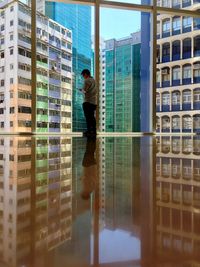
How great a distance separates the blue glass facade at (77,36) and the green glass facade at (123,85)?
53 cm

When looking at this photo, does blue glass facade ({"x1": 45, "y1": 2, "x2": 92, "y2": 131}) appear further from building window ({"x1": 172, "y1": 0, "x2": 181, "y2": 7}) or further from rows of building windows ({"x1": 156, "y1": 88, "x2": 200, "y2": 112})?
rows of building windows ({"x1": 156, "y1": 88, "x2": 200, "y2": 112})

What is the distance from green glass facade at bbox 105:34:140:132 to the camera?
290 inches

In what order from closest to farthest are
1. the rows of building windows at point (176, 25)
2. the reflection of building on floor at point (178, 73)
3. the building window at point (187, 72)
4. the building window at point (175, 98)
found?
the rows of building windows at point (176, 25) → the reflection of building on floor at point (178, 73) → the building window at point (187, 72) → the building window at point (175, 98)

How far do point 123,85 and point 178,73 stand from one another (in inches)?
78.9

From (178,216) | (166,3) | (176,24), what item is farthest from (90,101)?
(178,216)

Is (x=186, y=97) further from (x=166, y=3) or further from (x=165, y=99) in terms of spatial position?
(x=166, y=3)

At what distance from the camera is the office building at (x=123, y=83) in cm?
735

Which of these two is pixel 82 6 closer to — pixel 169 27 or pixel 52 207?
pixel 169 27

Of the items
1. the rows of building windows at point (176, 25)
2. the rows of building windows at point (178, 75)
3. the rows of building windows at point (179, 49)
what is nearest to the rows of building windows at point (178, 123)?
Result: the rows of building windows at point (178, 75)

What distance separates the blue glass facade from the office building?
19.8 inches

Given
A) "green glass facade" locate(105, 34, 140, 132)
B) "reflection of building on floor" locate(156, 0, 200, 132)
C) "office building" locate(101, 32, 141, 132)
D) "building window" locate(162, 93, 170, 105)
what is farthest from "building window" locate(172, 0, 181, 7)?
"building window" locate(162, 93, 170, 105)

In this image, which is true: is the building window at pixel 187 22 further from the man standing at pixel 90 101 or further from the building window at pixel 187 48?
the man standing at pixel 90 101

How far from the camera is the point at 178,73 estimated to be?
28.6ft

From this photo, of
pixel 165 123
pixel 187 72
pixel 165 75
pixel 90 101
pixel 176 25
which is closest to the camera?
pixel 90 101
